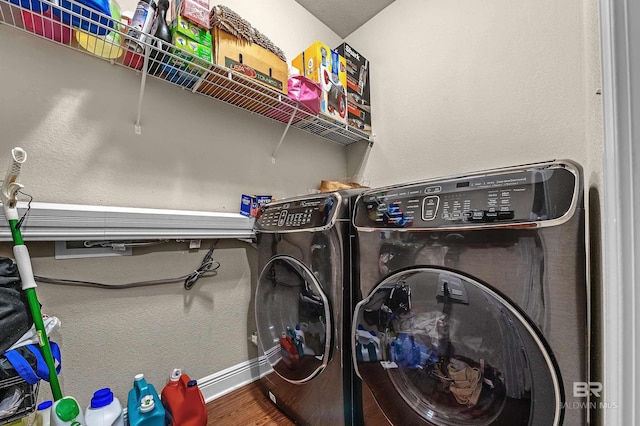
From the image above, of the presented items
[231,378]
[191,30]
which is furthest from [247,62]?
[231,378]

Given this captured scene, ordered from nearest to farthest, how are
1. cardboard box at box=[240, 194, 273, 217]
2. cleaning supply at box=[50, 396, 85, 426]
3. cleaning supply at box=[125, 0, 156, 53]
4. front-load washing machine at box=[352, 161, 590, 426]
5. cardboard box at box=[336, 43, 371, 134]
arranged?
front-load washing machine at box=[352, 161, 590, 426] < cleaning supply at box=[50, 396, 85, 426] < cleaning supply at box=[125, 0, 156, 53] < cardboard box at box=[240, 194, 273, 217] < cardboard box at box=[336, 43, 371, 134]

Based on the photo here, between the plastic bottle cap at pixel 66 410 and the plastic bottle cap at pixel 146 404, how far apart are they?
204 millimetres

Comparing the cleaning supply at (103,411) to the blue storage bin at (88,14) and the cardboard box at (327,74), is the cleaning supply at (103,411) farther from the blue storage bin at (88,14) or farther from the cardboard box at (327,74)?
the cardboard box at (327,74)

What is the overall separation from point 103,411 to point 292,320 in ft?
2.36

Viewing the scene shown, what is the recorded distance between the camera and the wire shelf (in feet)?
2.95

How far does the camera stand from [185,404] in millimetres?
1030

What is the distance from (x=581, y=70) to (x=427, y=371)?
147 cm

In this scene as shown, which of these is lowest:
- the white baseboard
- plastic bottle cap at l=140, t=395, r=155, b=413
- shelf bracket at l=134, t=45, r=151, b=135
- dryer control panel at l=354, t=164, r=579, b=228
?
the white baseboard

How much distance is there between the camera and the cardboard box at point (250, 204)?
1497 mm

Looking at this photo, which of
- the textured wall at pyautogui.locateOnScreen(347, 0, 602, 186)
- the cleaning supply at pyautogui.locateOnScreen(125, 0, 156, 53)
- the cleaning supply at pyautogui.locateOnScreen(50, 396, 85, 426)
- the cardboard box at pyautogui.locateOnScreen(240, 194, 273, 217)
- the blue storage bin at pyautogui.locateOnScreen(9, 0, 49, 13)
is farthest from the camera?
the cardboard box at pyautogui.locateOnScreen(240, 194, 273, 217)

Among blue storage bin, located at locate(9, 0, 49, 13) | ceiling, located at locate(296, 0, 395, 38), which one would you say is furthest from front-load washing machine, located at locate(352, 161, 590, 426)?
ceiling, located at locate(296, 0, 395, 38)

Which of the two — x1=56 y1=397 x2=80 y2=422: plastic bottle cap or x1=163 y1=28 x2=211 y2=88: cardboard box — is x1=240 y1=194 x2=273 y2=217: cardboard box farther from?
x1=56 y1=397 x2=80 y2=422: plastic bottle cap

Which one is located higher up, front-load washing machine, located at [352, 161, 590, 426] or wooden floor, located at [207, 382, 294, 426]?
front-load washing machine, located at [352, 161, 590, 426]

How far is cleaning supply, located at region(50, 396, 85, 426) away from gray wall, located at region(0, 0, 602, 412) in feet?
1.01
